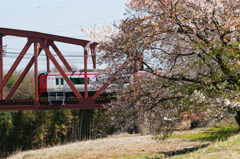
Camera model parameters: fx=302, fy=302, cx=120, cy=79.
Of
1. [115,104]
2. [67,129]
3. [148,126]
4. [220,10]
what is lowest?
[67,129]

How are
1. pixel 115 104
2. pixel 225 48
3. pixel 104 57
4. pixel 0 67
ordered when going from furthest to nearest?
pixel 0 67
pixel 115 104
pixel 104 57
pixel 225 48

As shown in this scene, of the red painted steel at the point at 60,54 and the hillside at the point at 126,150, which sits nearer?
the hillside at the point at 126,150

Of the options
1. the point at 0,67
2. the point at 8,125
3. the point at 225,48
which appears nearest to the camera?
the point at 225,48

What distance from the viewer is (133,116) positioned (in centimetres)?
873

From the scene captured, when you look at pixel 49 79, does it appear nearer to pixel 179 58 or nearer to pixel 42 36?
pixel 42 36

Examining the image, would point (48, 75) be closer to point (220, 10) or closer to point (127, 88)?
point (127, 88)

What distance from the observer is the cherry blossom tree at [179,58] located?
7539 millimetres

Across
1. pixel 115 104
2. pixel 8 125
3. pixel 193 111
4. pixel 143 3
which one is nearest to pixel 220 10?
pixel 143 3

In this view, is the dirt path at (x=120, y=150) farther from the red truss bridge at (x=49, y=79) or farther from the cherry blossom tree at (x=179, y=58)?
the cherry blossom tree at (x=179, y=58)

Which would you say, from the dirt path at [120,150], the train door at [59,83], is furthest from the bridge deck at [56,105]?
the dirt path at [120,150]

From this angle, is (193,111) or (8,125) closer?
(193,111)

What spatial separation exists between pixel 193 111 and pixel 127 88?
2052mm

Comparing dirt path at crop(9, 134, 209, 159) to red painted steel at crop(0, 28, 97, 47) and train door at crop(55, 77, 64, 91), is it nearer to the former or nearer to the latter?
train door at crop(55, 77, 64, 91)

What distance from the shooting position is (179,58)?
30.0 ft
